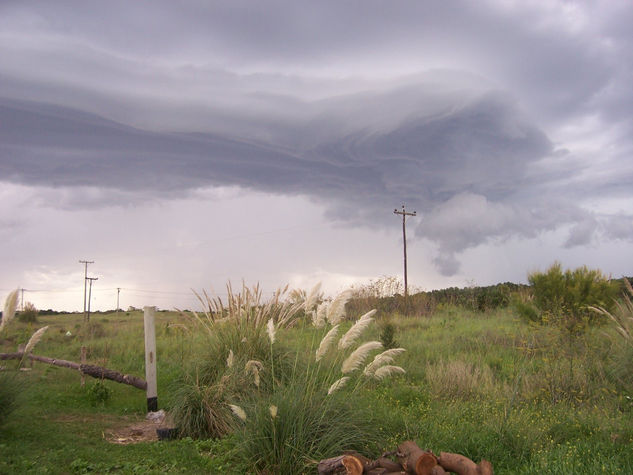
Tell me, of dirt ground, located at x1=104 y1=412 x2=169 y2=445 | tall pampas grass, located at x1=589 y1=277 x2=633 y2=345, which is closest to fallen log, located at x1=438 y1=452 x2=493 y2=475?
dirt ground, located at x1=104 y1=412 x2=169 y2=445

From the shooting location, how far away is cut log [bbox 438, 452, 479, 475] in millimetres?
4652

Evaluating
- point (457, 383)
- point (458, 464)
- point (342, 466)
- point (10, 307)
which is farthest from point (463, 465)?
point (10, 307)

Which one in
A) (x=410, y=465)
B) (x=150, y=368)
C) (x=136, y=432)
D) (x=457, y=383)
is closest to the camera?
(x=410, y=465)

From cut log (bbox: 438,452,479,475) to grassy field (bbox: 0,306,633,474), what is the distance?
784 mm

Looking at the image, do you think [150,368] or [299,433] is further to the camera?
[150,368]

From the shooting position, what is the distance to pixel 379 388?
9.53 metres

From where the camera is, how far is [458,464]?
15.4 ft

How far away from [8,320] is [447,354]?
912cm

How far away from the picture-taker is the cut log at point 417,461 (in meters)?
4.66

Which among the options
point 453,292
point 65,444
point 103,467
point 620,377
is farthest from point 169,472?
point 453,292

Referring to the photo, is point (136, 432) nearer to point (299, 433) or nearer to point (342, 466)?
point (299, 433)

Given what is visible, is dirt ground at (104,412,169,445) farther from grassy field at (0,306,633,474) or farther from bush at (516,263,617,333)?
bush at (516,263,617,333)

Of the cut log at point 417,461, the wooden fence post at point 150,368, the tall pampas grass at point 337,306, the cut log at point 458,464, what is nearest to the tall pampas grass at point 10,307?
the wooden fence post at point 150,368

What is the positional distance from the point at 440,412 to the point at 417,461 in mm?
2915
